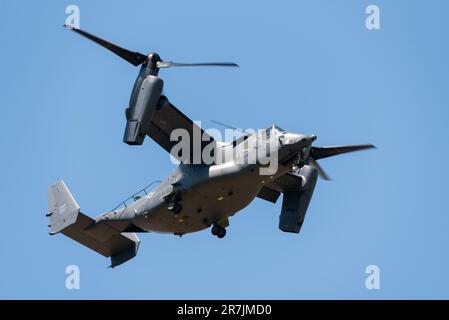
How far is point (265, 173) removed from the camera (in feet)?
99.7

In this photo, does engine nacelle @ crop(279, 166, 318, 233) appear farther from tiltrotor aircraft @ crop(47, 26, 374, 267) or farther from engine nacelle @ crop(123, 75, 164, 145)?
engine nacelle @ crop(123, 75, 164, 145)

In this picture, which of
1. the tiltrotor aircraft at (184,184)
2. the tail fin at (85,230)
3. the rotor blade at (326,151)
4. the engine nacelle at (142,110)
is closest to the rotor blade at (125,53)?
the tiltrotor aircraft at (184,184)

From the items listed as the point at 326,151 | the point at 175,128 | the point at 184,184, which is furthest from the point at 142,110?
the point at 326,151

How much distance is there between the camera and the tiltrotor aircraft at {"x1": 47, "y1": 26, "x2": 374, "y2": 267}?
98.2 ft

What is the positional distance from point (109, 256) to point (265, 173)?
24.3 feet

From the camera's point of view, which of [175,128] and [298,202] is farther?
[298,202]

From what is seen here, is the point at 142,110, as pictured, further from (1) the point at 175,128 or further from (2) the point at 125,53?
(1) the point at 175,128

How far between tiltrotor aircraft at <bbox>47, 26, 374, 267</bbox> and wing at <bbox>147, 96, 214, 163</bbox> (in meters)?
0.03

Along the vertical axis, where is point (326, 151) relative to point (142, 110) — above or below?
below

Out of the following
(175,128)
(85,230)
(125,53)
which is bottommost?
(85,230)

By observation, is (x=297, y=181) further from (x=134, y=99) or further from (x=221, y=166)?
(x=134, y=99)

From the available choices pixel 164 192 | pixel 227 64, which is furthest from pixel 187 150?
pixel 227 64

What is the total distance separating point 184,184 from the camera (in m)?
31.1

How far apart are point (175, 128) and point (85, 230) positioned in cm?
498
